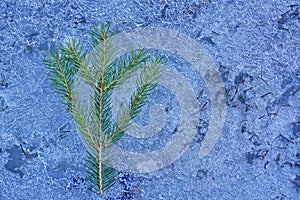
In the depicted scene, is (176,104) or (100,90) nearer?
(100,90)

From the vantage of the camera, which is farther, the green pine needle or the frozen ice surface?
the frozen ice surface

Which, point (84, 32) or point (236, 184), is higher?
point (84, 32)

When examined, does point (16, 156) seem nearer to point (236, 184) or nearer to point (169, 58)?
point (169, 58)

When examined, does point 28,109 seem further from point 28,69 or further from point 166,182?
point 166,182

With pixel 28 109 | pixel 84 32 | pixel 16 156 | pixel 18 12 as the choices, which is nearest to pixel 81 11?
pixel 84 32

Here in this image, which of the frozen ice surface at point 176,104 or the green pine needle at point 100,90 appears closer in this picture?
the green pine needle at point 100,90

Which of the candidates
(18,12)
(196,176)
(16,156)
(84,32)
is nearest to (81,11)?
(84,32)

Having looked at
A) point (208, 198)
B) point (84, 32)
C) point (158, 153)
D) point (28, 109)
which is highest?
point (84, 32)

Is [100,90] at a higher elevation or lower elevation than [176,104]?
higher
